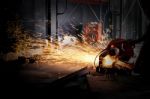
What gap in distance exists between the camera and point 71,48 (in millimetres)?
13922

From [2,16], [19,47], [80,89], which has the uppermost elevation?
[2,16]

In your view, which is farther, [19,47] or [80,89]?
[19,47]

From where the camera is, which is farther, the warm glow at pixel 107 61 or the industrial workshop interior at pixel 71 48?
the warm glow at pixel 107 61

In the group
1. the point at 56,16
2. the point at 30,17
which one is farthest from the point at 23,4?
the point at 56,16

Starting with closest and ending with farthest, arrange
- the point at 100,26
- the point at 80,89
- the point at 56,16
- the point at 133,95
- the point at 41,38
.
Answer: the point at 133,95 < the point at 80,89 < the point at 41,38 < the point at 56,16 < the point at 100,26

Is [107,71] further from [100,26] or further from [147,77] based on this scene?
[100,26]

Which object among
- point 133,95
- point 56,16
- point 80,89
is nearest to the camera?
point 133,95

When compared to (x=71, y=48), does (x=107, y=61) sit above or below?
below

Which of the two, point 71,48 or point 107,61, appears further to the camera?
point 71,48

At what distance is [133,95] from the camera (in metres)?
5.82

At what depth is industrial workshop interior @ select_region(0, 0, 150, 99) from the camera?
20.9ft

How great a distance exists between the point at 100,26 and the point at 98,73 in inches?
365

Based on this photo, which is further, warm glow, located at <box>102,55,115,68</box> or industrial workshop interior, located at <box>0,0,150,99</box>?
warm glow, located at <box>102,55,115,68</box>

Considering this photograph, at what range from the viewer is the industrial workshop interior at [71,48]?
6.36 meters
